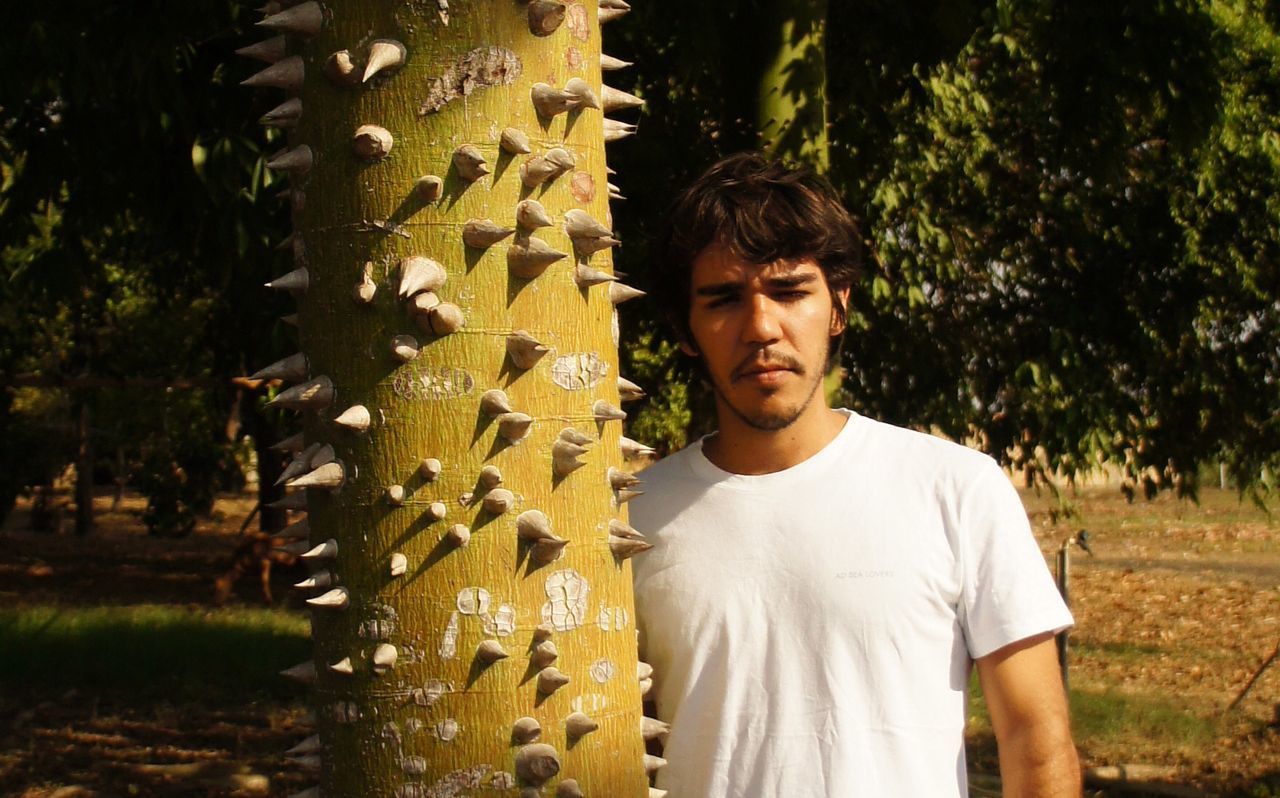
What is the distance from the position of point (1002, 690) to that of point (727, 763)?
43 centimetres

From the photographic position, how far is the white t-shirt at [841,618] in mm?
2273

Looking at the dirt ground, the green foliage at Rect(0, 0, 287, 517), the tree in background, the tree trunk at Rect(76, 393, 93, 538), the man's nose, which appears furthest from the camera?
the tree trunk at Rect(76, 393, 93, 538)

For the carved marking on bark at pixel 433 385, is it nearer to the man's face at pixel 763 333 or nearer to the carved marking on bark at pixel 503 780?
the carved marking on bark at pixel 503 780

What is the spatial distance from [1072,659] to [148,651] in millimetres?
8270

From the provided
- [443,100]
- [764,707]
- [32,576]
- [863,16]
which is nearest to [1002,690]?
[764,707]

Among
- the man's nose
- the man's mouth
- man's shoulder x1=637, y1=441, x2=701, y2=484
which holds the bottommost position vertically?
man's shoulder x1=637, y1=441, x2=701, y2=484

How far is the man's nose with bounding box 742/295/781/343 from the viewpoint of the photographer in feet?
7.74

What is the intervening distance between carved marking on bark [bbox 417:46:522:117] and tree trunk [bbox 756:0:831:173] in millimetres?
4259

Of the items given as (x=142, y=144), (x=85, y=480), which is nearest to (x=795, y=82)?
(x=142, y=144)

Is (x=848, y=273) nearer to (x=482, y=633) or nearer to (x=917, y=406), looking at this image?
(x=482, y=633)

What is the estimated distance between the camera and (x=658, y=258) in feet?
8.69

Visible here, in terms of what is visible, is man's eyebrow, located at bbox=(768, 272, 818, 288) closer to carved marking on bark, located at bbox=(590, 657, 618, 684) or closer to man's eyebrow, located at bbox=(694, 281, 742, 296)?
man's eyebrow, located at bbox=(694, 281, 742, 296)

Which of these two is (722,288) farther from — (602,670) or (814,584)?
(602,670)

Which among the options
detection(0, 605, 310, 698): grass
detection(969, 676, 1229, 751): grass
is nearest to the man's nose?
detection(969, 676, 1229, 751): grass
